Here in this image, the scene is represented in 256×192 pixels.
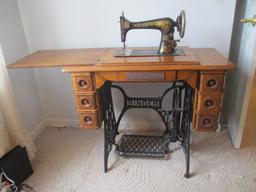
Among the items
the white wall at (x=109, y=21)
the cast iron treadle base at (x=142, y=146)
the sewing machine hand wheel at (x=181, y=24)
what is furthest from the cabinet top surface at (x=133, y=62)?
the cast iron treadle base at (x=142, y=146)

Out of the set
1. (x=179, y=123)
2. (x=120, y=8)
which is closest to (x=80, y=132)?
(x=179, y=123)

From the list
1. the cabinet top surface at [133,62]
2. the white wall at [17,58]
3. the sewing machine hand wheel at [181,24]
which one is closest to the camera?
the cabinet top surface at [133,62]

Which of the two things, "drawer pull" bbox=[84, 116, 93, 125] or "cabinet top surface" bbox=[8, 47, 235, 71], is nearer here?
"cabinet top surface" bbox=[8, 47, 235, 71]

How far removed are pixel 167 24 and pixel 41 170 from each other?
4.58ft

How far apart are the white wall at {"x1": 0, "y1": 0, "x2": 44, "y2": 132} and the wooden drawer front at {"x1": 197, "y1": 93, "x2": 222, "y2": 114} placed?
1432 millimetres

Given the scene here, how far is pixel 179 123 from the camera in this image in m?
1.78

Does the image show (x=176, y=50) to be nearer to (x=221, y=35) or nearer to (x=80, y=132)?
(x=221, y=35)

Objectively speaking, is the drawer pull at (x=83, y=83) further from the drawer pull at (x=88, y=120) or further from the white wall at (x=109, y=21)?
the white wall at (x=109, y=21)

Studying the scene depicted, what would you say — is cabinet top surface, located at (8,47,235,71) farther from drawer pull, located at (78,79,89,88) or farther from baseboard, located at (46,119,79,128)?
baseboard, located at (46,119,79,128)

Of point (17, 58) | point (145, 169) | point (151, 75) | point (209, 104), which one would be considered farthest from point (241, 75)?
point (17, 58)

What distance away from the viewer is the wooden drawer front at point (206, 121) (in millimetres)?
1331

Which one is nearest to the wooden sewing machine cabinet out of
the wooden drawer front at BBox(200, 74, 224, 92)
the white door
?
the wooden drawer front at BBox(200, 74, 224, 92)

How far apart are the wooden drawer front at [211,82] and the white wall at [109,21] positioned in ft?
2.07

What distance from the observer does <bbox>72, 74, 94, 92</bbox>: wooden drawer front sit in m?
1.29
